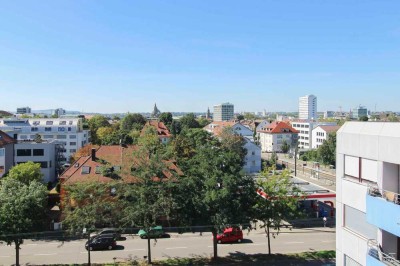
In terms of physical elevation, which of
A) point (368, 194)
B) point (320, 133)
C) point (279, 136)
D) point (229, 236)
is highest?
point (320, 133)

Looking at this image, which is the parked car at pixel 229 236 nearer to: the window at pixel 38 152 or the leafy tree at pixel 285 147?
the window at pixel 38 152

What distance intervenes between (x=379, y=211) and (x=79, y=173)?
31132 millimetres

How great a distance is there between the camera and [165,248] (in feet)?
100

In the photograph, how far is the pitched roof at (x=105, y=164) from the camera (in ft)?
84.5

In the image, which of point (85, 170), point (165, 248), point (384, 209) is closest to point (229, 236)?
point (165, 248)

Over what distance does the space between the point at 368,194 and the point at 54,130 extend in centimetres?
8528

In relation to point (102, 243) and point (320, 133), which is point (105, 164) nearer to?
point (102, 243)

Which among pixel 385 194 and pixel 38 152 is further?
pixel 38 152

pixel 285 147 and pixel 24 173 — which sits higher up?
pixel 285 147

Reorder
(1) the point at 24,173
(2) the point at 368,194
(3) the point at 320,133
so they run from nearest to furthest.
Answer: (2) the point at 368,194, (1) the point at 24,173, (3) the point at 320,133

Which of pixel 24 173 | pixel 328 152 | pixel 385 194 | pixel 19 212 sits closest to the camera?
pixel 385 194

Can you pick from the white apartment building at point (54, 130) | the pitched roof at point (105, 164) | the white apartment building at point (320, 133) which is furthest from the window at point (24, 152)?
the white apartment building at point (320, 133)

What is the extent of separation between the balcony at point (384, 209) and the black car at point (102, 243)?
75.0 ft

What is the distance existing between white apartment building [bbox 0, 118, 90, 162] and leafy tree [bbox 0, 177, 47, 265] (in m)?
59.8
